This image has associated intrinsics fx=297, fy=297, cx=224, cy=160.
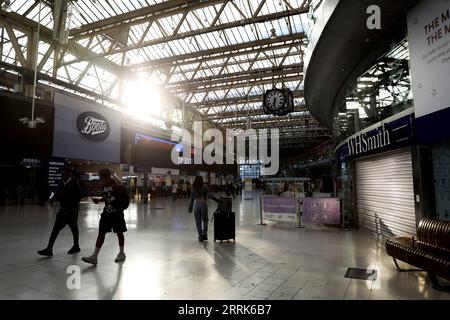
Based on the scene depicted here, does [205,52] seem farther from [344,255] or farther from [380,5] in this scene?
[344,255]

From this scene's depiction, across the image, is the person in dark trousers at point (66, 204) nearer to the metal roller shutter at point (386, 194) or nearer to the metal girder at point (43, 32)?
the metal roller shutter at point (386, 194)

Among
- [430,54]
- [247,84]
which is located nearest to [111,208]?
Result: [430,54]

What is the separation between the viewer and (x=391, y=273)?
480 centimetres

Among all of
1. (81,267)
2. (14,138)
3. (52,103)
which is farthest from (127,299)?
(52,103)

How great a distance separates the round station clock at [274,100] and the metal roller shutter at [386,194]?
3.62 m

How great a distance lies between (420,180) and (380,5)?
3667mm

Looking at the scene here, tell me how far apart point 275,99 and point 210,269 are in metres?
8.47

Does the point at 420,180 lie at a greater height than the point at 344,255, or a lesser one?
greater

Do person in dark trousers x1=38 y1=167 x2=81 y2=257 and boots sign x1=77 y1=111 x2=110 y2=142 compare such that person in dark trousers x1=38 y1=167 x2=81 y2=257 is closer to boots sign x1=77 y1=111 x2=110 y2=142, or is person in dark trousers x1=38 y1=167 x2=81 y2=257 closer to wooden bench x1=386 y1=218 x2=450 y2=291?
wooden bench x1=386 y1=218 x2=450 y2=291

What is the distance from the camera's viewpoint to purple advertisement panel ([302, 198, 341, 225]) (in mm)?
9773

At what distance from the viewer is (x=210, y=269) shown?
496cm

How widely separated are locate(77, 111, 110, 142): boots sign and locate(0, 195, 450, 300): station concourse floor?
12.8 m

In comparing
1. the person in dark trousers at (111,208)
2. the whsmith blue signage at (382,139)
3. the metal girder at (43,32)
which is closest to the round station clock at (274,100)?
the whsmith blue signage at (382,139)

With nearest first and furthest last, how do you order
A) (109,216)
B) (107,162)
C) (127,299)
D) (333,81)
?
(127,299)
(109,216)
(333,81)
(107,162)
